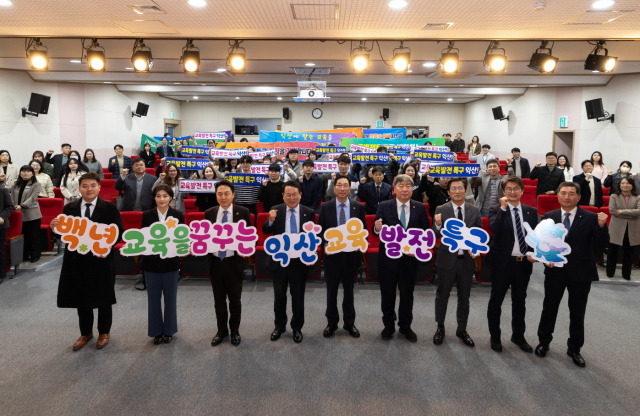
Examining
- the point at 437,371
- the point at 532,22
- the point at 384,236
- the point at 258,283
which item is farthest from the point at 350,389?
the point at 532,22

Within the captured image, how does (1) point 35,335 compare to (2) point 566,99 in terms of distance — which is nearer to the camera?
(1) point 35,335

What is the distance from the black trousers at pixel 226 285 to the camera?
4027mm

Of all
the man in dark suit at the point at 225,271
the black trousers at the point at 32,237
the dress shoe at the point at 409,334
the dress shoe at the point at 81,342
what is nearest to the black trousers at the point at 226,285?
the man in dark suit at the point at 225,271

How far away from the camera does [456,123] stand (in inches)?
877

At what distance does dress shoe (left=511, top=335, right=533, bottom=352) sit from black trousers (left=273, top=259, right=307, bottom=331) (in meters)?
1.99

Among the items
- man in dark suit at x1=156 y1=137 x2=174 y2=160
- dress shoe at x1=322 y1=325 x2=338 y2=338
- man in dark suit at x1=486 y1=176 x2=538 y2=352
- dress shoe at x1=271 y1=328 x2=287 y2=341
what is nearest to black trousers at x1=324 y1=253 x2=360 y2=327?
dress shoe at x1=322 y1=325 x2=338 y2=338

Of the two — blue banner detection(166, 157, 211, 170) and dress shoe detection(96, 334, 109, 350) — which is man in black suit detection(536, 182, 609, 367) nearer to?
dress shoe detection(96, 334, 109, 350)

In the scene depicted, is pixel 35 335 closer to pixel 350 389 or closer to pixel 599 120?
pixel 350 389

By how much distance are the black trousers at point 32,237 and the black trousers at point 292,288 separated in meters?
4.54

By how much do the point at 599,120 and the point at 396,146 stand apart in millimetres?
5673

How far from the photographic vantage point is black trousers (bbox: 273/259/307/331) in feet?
13.5

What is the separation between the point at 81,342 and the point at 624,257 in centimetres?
683

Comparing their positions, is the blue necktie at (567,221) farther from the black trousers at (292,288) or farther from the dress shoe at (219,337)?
the dress shoe at (219,337)

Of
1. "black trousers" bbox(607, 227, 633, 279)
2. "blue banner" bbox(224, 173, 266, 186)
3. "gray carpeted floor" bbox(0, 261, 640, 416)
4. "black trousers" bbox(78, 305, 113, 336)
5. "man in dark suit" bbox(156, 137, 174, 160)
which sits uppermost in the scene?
"man in dark suit" bbox(156, 137, 174, 160)
